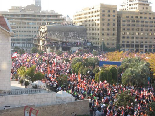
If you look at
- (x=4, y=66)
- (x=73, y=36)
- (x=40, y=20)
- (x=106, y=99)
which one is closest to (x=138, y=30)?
(x=73, y=36)

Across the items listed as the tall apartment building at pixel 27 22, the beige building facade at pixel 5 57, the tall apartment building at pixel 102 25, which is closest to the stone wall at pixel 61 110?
the beige building facade at pixel 5 57

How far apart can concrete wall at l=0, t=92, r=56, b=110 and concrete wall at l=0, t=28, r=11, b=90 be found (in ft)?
3.27

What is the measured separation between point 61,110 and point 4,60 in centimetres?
468

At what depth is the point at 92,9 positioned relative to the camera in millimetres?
108750

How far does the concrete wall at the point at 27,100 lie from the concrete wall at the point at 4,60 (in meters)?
1.00

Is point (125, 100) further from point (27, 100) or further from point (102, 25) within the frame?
point (102, 25)

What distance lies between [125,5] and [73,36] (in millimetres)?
44460

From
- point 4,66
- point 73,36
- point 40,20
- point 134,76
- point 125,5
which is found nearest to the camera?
point 4,66

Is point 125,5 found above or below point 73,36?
above

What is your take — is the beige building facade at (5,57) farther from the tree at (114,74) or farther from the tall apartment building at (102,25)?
the tall apartment building at (102,25)

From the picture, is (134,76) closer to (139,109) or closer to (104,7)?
(139,109)

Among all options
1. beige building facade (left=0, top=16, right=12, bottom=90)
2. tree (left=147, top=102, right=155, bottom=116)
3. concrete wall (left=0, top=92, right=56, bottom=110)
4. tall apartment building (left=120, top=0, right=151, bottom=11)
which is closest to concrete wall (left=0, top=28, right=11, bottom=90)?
beige building facade (left=0, top=16, right=12, bottom=90)

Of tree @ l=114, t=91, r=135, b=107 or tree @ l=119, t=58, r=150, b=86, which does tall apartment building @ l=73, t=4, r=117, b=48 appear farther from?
tree @ l=114, t=91, r=135, b=107

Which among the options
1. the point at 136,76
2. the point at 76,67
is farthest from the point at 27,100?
the point at 76,67
